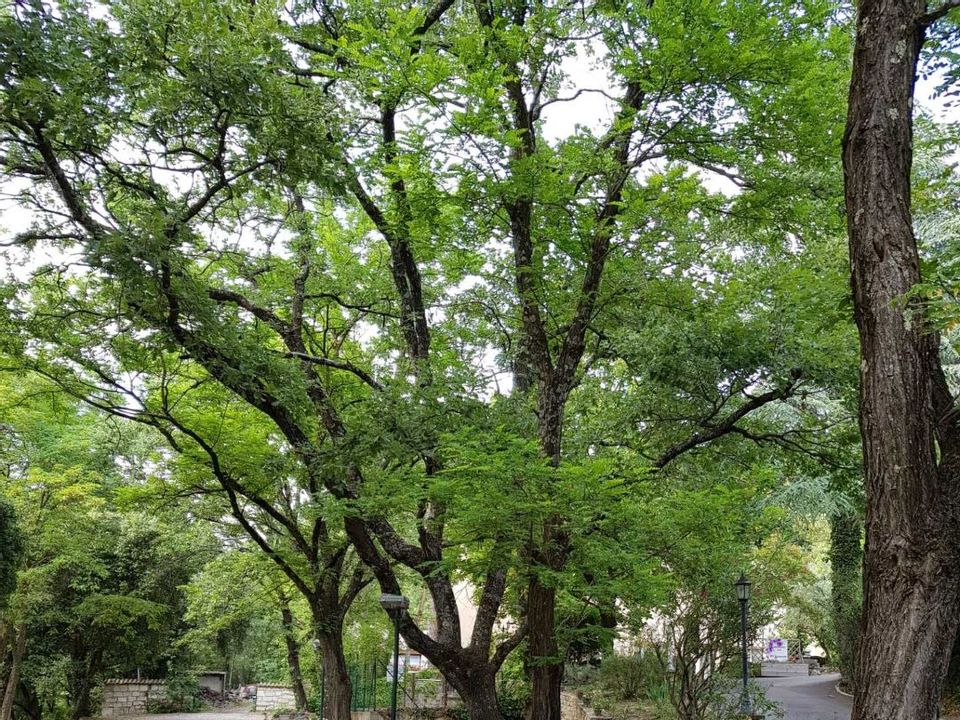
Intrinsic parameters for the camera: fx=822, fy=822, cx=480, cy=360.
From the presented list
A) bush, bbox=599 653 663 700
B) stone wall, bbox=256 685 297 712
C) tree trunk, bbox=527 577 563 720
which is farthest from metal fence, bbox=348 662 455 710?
stone wall, bbox=256 685 297 712

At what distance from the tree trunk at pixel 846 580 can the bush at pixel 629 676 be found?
6511 mm

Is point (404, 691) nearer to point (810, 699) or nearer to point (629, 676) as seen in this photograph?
point (629, 676)

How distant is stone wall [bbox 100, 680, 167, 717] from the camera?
88.1 feet

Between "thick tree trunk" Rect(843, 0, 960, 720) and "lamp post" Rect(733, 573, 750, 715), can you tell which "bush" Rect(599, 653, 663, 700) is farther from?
"thick tree trunk" Rect(843, 0, 960, 720)

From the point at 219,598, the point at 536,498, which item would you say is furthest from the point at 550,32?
the point at 219,598

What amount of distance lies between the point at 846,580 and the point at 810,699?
3103 millimetres

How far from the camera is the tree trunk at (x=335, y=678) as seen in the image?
49.4 feet

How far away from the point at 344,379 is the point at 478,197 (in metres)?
5.85

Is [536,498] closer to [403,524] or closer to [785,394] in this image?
[785,394]

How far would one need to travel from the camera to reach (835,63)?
28.2 feet

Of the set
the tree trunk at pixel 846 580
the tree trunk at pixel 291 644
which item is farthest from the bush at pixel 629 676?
the tree trunk at pixel 291 644

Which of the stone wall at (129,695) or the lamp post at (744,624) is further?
the stone wall at (129,695)

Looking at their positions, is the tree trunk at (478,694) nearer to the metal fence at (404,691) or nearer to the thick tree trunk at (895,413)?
the thick tree trunk at (895,413)

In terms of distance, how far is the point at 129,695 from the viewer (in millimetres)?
27891
